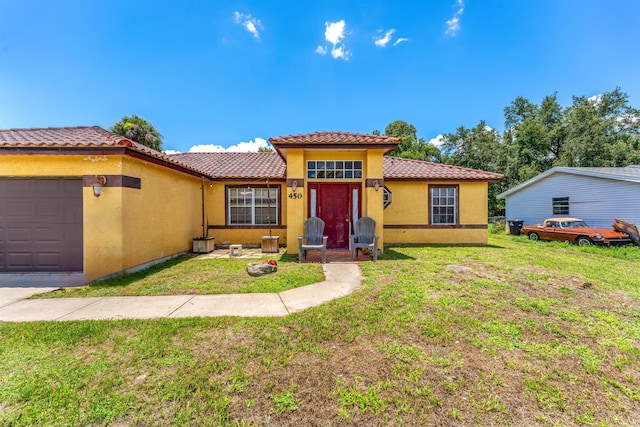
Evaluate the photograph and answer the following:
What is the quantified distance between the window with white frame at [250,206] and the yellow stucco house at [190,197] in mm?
42

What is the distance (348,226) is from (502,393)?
6871 millimetres

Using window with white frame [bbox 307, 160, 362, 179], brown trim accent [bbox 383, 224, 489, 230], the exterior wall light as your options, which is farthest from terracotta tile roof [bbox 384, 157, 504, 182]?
the exterior wall light

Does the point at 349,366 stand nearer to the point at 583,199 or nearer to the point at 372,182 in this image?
the point at 372,182

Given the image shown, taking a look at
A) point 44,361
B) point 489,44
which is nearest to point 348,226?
point 44,361

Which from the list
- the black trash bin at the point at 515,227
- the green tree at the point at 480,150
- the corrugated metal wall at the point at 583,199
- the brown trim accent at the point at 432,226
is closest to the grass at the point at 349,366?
the brown trim accent at the point at 432,226

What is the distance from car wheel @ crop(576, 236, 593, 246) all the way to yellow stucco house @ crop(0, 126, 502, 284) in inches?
171

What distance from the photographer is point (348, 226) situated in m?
9.09

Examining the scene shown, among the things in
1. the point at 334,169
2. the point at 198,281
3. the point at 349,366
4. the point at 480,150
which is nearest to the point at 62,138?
the point at 198,281

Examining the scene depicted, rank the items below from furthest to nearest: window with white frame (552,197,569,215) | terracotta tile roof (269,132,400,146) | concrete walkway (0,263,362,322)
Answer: window with white frame (552,197,569,215) < terracotta tile roof (269,132,400,146) < concrete walkway (0,263,362,322)

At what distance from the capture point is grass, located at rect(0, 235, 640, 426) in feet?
6.93

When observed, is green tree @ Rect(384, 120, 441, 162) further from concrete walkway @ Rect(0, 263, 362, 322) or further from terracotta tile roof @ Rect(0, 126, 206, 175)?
concrete walkway @ Rect(0, 263, 362, 322)

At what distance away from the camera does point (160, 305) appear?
4293mm

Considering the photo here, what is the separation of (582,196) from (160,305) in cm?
1930

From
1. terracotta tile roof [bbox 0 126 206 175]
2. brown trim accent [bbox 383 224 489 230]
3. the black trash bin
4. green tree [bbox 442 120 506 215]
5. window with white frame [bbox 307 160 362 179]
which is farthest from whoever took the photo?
green tree [bbox 442 120 506 215]
